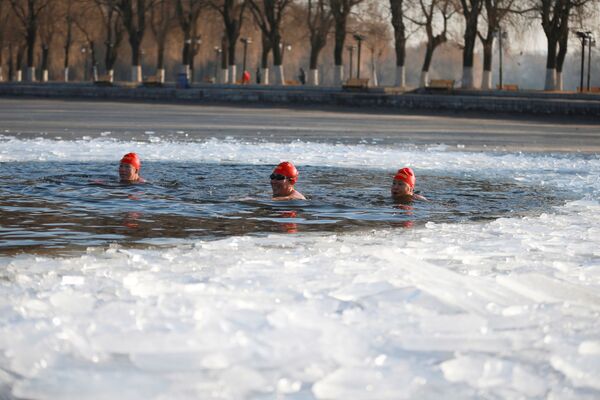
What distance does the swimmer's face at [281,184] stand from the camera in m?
11.3

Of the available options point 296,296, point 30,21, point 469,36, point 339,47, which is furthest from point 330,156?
point 30,21

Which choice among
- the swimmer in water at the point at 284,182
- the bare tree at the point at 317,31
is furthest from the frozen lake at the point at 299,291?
the bare tree at the point at 317,31

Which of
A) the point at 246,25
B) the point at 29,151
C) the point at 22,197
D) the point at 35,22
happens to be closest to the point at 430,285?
the point at 22,197

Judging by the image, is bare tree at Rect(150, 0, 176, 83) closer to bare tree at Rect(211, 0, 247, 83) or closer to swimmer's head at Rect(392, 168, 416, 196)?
bare tree at Rect(211, 0, 247, 83)

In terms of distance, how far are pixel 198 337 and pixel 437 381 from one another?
121cm

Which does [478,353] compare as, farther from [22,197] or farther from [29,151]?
[29,151]

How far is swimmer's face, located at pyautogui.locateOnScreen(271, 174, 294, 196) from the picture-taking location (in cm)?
1131

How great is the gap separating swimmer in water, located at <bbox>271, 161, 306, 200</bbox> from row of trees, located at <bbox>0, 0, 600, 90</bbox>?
36374 mm

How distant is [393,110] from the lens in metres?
41.3

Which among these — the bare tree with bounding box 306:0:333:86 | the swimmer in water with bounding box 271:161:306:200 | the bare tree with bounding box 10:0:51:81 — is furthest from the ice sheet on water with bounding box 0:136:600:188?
the bare tree with bounding box 10:0:51:81

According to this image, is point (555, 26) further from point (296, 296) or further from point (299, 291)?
point (296, 296)

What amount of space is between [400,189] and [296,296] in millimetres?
5728

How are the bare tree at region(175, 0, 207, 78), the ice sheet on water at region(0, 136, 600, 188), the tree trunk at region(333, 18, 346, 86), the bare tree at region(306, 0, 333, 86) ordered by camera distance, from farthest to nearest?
the bare tree at region(175, 0, 207, 78) → the bare tree at region(306, 0, 333, 86) → the tree trunk at region(333, 18, 346, 86) → the ice sheet on water at region(0, 136, 600, 188)

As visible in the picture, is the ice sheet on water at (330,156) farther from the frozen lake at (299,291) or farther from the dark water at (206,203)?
the frozen lake at (299,291)
